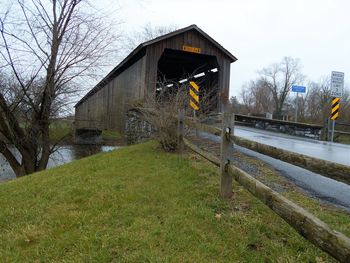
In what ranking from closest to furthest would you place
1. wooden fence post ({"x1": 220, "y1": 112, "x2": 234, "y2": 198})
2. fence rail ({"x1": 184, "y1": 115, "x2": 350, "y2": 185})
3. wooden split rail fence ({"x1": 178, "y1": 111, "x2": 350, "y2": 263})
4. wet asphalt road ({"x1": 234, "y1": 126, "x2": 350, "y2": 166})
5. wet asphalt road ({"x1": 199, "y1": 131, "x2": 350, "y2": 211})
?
wooden split rail fence ({"x1": 178, "y1": 111, "x2": 350, "y2": 263}), fence rail ({"x1": 184, "y1": 115, "x2": 350, "y2": 185}), wooden fence post ({"x1": 220, "y1": 112, "x2": 234, "y2": 198}), wet asphalt road ({"x1": 199, "y1": 131, "x2": 350, "y2": 211}), wet asphalt road ({"x1": 234, "y1": 126, "x2": 350, "y2": 166})

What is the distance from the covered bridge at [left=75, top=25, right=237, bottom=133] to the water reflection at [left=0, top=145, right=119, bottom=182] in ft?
6.95

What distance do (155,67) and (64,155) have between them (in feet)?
36.9

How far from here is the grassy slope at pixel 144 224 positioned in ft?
9.26

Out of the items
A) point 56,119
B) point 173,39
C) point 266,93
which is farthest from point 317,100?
point 56,119

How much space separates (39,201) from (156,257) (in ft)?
7.98

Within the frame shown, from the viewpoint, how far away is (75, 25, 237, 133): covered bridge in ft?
47.2

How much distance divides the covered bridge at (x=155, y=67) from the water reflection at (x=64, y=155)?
2.12 metres

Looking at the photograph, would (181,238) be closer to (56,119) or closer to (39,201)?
(39,201)

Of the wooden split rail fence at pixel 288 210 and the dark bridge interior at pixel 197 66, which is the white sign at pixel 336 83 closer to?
the dark bridge interior at pixel 197 66

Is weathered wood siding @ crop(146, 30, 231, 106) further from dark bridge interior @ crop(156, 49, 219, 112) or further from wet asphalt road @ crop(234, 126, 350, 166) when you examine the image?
wet asphalt road @ crop(234, 126, 350, 166)

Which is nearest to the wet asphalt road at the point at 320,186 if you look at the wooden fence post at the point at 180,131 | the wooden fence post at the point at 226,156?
the wooden fence post at the point at 226,156

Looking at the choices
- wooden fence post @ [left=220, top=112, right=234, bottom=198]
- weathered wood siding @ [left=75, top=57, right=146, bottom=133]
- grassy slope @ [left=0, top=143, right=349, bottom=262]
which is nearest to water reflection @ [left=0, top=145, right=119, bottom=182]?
weathered wood siding @ [left=75, top=57, right=146, bottom=133]

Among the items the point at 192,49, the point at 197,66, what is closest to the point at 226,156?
the point at 192,49

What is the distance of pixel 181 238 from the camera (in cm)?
306
